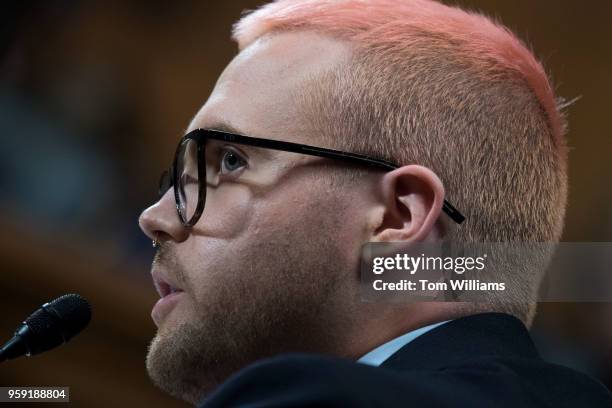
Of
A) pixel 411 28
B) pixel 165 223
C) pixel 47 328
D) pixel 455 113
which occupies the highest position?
pixel 411 28

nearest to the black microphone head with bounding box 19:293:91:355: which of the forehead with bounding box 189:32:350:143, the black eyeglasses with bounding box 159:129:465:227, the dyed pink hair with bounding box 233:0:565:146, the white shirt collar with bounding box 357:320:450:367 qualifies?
the black eyeglasses with bounding box 159:129:465:227

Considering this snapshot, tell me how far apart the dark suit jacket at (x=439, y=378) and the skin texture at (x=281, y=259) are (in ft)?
0.33

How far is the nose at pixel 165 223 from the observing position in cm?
133

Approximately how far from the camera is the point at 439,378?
3.12 feet

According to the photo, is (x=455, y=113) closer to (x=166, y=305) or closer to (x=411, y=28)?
(x=411, y=28)

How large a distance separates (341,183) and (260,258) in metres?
0.17

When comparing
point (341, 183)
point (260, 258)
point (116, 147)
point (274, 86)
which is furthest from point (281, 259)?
point (116, 147)

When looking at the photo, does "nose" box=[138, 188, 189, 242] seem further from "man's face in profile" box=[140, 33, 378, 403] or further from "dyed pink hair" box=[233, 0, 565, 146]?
"dyed pink hair" box=[233, 0, 565, 146]

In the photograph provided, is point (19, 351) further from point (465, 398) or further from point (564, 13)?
point (564, 13)

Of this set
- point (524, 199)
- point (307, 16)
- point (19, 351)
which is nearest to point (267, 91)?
point (307, 16)

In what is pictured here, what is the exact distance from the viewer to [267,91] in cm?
136

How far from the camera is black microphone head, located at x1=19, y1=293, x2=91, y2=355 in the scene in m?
1.32

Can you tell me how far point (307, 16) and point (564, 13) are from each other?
188 cm

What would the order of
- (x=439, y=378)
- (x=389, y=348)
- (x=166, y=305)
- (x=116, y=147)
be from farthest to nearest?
(x=116, y=147) → (x=166, y=305) → (x=389, y=348) → (x=439, y=378)
